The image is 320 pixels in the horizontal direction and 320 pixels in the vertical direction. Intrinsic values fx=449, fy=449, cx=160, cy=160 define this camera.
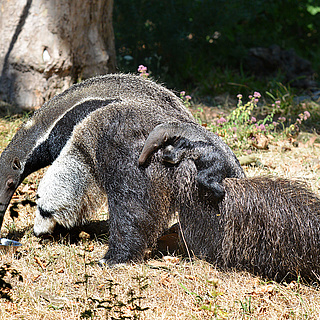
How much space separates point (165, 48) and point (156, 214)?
6.48 meters

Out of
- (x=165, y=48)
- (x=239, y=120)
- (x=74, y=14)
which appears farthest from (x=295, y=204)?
(x=165, y=48)

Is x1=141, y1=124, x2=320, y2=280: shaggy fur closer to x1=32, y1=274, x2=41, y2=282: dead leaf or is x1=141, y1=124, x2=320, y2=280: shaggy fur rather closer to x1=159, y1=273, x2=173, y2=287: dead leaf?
x1=159, y1=273, x2=173, y2=287: dead leaf

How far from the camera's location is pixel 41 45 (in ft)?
23.8

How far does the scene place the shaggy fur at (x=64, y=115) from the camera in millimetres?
4129

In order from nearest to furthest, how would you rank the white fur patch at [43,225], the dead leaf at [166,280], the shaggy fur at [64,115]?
the dead leaf at [166,280] → the shaggy fur at [64,115] → the white fur patch at [43,225]

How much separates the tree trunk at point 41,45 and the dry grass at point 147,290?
344 cm

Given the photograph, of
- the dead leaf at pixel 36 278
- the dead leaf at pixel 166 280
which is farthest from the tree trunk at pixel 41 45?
the dead leaf at pixel 166 280

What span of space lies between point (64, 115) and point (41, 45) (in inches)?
139

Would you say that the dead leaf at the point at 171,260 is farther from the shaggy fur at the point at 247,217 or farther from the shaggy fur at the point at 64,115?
the shaggy fur at the point at 64,115

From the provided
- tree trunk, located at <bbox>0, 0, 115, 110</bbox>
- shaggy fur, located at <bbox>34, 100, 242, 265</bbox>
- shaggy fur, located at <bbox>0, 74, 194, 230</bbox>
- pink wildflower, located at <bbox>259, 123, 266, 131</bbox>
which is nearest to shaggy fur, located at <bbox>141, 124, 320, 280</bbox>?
shaggy fur, located at <bbox>34, 100, 242, 265</bbox>

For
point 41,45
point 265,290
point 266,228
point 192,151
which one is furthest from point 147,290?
point 41,45

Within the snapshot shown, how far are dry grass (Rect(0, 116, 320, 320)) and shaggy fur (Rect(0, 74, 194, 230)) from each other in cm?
67

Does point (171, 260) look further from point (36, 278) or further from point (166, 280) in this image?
point (36, 278)

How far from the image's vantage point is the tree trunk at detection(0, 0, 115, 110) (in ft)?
23.5
